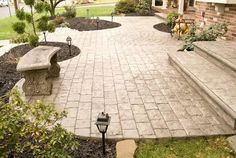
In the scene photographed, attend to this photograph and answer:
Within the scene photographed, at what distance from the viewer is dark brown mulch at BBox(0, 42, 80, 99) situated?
6934mm

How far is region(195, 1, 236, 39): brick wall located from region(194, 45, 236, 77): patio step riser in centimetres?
189

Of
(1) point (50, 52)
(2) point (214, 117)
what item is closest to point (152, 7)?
(1) point (50, 52)

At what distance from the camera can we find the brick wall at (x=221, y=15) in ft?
29.3

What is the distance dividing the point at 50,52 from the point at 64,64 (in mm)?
1562

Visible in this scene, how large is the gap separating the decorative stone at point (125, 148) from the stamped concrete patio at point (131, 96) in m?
0.18

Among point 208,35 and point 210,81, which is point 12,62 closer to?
point 210,81

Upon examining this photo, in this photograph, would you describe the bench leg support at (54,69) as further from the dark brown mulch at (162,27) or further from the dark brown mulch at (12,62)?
the dark brown mulch at (162,27)

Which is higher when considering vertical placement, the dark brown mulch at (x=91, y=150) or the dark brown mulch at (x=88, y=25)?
the dark brown mulch at (x=88, y=25)

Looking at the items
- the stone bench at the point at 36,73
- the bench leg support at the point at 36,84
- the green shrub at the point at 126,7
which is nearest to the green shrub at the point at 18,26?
the stone bench at the point at 36,73

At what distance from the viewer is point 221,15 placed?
379 inches

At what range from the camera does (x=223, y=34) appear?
29.7ft

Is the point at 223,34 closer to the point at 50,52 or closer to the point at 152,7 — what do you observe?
the point at 50,52

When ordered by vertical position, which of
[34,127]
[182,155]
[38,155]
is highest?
[34,127]

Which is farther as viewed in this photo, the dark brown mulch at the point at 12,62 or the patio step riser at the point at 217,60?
the dark brown mulch at the point at 12,62
